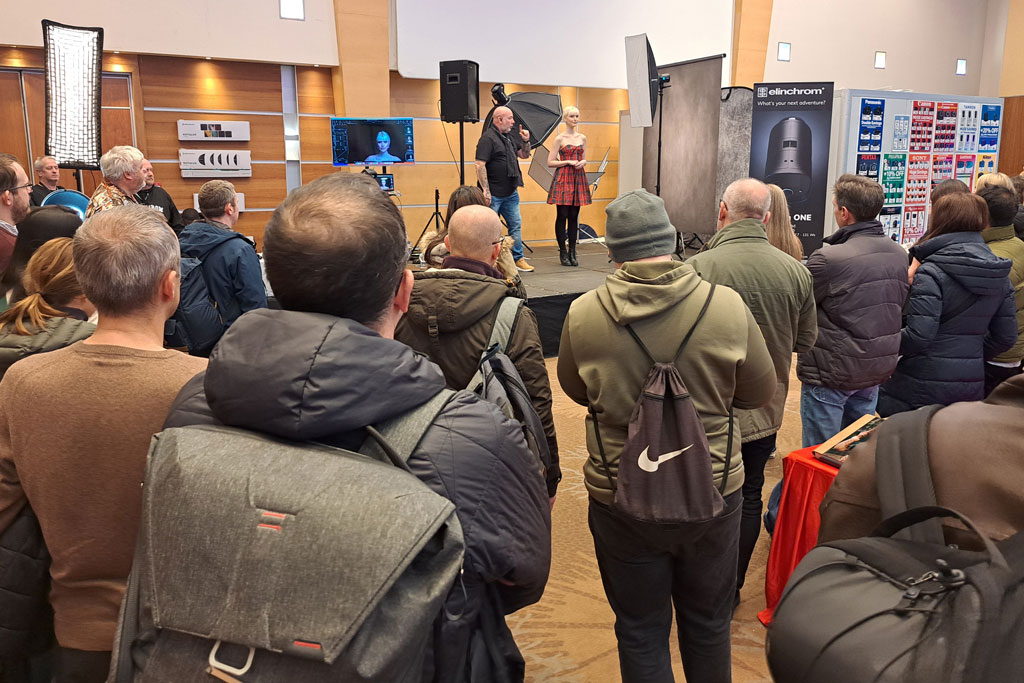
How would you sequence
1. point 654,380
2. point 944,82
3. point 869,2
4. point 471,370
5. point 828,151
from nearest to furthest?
point 654,380 → point 471,370 → point 828,151 → point 869,2 → point 944,82

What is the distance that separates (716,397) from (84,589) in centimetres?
131

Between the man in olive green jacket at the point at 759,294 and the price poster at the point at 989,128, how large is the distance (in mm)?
8085

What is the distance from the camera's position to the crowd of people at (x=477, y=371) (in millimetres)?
952

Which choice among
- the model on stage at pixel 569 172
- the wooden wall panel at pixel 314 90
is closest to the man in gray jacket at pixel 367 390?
the model on stage at pixel 569 172

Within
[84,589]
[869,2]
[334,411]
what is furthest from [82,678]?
[869,2]

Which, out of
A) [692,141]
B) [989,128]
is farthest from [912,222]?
[692,141]

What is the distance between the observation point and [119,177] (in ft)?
12.5

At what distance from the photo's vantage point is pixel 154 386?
128 centimetres

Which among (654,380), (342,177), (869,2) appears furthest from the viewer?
(869,2)

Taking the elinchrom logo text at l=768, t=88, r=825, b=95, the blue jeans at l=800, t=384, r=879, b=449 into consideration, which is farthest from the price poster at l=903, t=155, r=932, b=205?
the blue jeans at l=800, t=384, r=879, b=449

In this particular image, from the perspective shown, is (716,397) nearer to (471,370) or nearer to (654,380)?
(654,380)

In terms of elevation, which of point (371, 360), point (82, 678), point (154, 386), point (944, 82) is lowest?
point (82, 678)

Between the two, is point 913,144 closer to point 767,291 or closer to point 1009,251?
point 1009,251

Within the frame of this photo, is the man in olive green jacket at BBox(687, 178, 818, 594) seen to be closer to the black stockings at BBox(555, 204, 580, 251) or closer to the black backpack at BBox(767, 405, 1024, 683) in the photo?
the black backpack at BBox(767, 405, 1024, 683)
